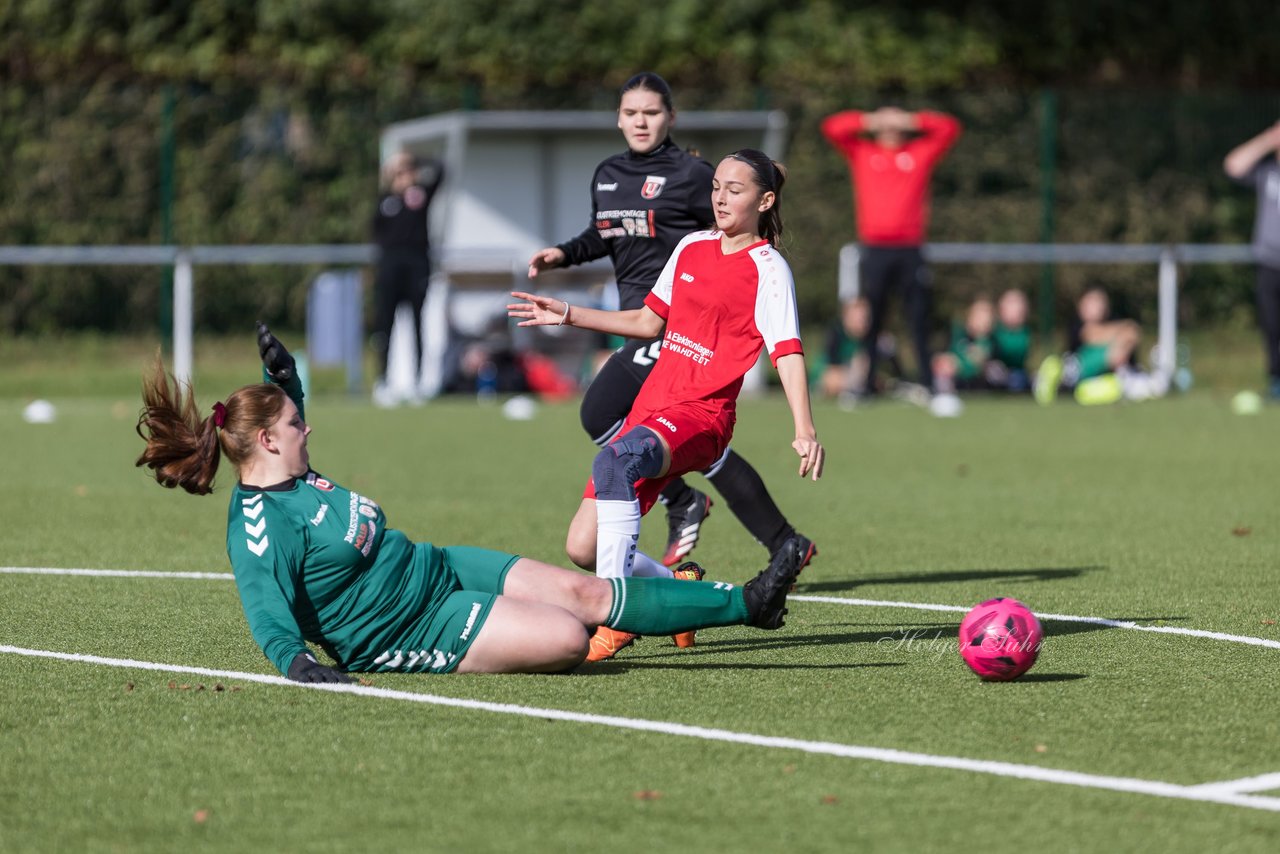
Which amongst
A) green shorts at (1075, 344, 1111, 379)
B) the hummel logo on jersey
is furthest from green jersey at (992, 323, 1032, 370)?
the hummel logo on jersey

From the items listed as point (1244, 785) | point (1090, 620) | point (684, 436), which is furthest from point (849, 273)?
point (1244, 785)

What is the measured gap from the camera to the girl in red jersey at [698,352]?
6566 mm

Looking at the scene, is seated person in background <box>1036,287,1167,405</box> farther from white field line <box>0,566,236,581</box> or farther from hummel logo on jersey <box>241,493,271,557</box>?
hummel logo on jersey <box>241,493,271,557</box>

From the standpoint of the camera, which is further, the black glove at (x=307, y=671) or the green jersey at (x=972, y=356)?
the green jersey at (x=972, y=356)

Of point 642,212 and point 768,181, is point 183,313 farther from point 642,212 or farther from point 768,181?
point 768,181

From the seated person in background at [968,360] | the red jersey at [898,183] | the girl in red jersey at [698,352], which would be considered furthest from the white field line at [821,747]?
the seated person in background at [968,360]

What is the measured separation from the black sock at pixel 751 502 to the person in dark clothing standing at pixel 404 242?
12.3m

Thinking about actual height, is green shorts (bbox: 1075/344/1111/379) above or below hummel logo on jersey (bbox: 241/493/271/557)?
below

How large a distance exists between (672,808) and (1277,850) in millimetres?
1321

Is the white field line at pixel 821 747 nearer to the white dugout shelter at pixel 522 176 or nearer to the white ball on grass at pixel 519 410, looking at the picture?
the white ball on grass at pixel 519 410

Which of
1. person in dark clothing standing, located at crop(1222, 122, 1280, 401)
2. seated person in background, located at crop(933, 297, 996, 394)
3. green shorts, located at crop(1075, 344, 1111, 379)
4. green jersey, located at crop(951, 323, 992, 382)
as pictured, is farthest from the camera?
green jersey, located at crop(951, 323, 992, 382)

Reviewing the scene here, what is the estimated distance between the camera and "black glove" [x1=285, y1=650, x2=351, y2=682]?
18.5 feet

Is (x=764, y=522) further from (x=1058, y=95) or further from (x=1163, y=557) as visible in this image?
(x=1058, y=95)

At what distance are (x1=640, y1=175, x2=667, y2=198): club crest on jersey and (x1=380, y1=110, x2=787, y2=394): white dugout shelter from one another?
43.9ft
